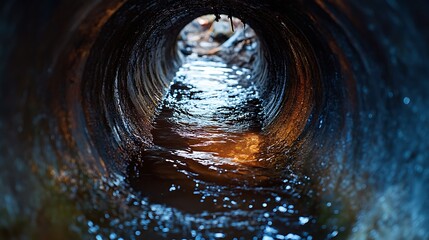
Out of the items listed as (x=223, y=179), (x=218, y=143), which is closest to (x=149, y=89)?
(x=218, y=143)

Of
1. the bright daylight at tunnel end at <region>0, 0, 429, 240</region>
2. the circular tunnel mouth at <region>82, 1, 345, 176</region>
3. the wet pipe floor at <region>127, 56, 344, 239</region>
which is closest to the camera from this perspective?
the bright daylight at tunnel end at <region>0, 0, 429, 240</region>

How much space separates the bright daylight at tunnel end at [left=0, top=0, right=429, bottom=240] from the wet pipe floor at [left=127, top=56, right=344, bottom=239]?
0.03 metres

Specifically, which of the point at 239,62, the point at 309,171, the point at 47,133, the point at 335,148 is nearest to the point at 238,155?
the point at 309,171

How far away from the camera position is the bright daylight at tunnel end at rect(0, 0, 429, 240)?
359 centimetres

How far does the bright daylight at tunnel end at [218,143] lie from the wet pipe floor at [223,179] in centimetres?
3

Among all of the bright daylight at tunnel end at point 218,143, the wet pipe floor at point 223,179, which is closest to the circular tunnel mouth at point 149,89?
the bright daylight at tunnel end at point 218,143

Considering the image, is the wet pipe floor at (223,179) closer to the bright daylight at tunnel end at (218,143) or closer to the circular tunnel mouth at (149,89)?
the bright daylight at tunnel end at (218,143)

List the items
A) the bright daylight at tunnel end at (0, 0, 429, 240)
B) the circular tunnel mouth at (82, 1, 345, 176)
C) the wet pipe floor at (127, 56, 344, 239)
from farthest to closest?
the circular tunnel mouth at (82, 1, 345, 176) < the wet pipe floor at (127, 56, 344, 239) < the bright daylight at tunnel end at (0, 0, 429, 240)

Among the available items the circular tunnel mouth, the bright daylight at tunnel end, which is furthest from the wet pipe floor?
the circular tunnel mouth

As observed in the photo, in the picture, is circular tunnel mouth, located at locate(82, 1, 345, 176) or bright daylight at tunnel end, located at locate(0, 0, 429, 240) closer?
bright daylight at tunnel end, located at locate(0, 0, 429, 240)

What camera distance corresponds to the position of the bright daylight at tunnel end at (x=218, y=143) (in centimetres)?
359

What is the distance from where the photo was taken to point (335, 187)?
199 inches

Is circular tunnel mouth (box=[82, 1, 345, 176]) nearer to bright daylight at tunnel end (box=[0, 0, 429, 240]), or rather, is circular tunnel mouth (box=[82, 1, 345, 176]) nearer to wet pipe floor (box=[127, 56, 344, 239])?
bright daylight at tunnel end (box=[0, 0, 429, 240])

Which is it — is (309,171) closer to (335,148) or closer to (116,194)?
(335,148)
